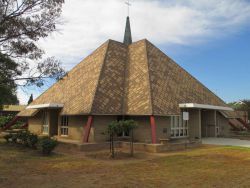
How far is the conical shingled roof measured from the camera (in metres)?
23.1

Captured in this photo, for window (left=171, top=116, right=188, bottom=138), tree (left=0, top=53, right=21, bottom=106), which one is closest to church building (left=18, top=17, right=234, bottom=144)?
window (left=171, top=116, right=188, bottom=138)

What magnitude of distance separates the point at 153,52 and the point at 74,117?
34.9 feet

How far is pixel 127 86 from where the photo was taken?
85.3 feet

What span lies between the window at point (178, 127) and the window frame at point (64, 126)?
8854mm

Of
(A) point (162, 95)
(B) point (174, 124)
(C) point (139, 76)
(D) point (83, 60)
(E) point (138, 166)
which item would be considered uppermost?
(D) point (83, 60)

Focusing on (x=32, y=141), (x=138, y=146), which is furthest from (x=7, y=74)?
(x=138, y=146)

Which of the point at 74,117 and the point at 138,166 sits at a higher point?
the point at 74,117

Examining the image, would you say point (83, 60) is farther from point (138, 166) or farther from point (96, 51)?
point (138, 166)

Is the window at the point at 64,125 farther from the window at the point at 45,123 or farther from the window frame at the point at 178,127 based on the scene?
the window frame at the point at 178,127

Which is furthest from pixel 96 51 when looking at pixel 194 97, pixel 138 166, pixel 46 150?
pixel 138 166

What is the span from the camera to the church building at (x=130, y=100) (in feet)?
74.4

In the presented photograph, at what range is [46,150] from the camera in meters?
17.0

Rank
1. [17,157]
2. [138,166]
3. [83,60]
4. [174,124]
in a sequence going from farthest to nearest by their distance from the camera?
[83,60], [174,124], [17,157], [138,166]

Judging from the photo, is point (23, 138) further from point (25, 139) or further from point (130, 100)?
point (130, 100)
